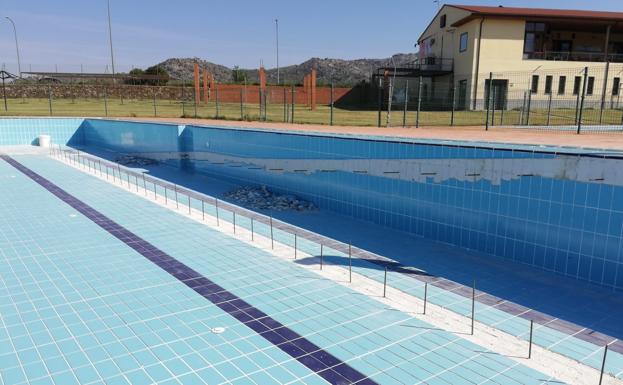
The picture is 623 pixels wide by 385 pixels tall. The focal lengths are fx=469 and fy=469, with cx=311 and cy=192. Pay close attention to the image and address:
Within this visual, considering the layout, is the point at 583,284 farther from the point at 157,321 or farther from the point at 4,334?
the point at 4,334

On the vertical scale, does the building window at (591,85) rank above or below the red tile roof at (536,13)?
below

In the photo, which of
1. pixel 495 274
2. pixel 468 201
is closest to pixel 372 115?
pixel 468 201

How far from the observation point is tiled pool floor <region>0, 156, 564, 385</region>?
409 centimetres

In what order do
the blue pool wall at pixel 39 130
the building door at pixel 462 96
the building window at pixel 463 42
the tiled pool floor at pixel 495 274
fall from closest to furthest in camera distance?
the tiled pool floor at pixel 495 274
the blue pool wall at pixel 39 130
the building door at pixel 462 96
the building window at pixel 463 42

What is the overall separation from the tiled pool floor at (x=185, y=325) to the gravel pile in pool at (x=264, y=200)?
2.91 m

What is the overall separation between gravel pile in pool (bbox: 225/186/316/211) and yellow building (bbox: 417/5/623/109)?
20526 millimetres

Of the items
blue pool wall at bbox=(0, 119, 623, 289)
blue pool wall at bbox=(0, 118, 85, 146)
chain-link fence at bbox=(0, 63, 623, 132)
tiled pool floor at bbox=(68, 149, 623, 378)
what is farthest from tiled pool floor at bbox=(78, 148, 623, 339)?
blue pool wall at bbox=(0, 118, 85, 146)

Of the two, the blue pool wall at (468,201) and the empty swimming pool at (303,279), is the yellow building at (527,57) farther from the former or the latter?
the empty swimming pool at (303,279)

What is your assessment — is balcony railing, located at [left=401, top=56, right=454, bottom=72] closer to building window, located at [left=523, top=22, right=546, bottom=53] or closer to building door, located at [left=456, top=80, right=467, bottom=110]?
building door, located at [left=456, top=80, right=467, bottom=110]

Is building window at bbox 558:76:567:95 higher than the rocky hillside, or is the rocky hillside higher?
the rocky hillside

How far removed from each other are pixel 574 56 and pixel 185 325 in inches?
1360

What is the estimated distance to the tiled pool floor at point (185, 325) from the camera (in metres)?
4.09

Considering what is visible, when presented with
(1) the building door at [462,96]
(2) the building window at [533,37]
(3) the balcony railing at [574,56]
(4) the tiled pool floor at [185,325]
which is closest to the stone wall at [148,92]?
(1) the building door at [462,96]

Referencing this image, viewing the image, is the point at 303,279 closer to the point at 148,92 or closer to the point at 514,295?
the point at 514,295
